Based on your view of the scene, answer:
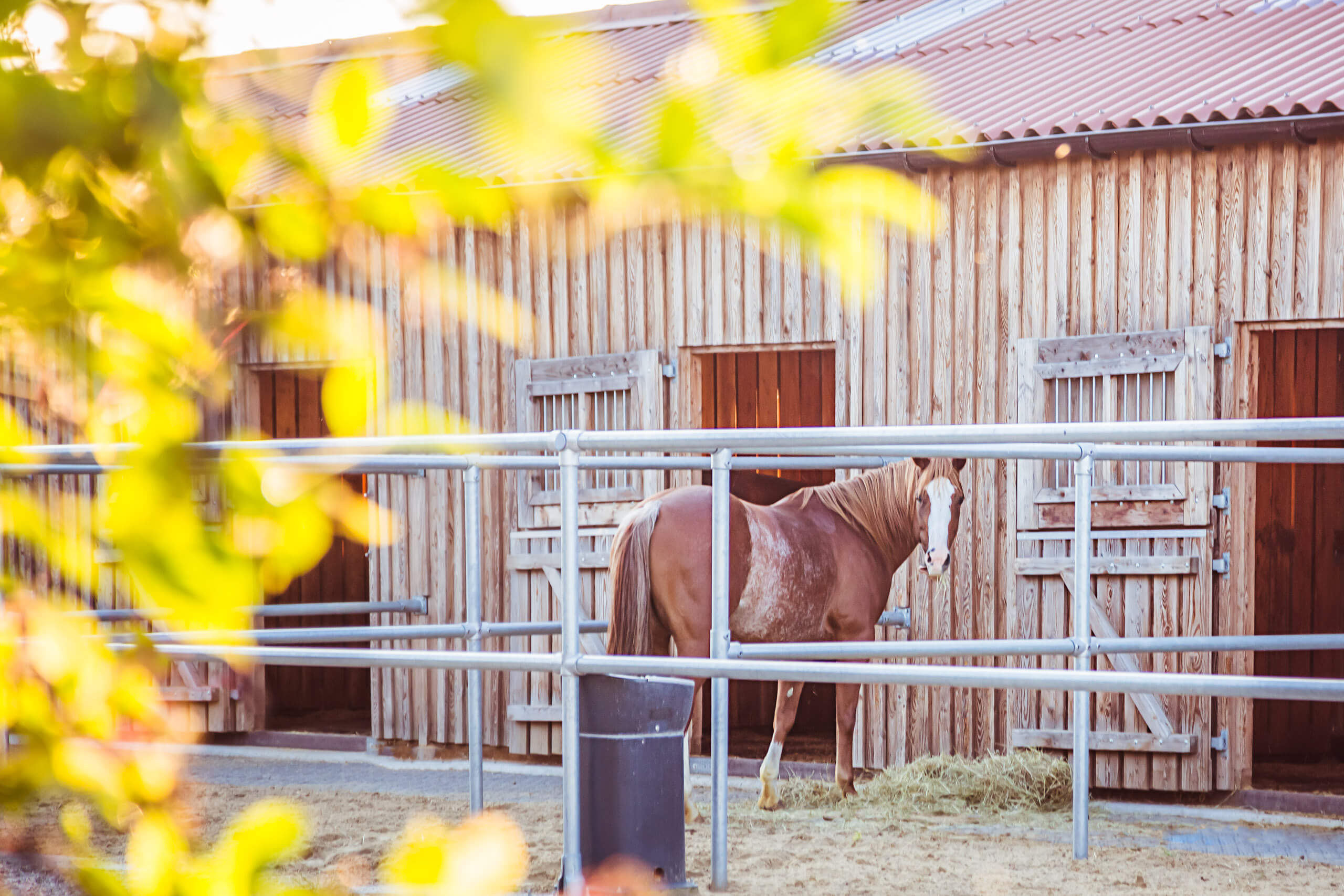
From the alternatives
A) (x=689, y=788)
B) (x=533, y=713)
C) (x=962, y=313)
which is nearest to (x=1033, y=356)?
(x=962, y=313)

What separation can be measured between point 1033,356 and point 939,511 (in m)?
1.28

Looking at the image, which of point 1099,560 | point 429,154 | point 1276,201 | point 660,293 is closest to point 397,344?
point 660,293

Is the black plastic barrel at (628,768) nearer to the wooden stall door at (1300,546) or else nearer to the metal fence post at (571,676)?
the metal fence post at (571,676)

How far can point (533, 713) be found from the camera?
7.26 metres

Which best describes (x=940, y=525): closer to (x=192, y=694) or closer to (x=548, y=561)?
(x=548, y=561)

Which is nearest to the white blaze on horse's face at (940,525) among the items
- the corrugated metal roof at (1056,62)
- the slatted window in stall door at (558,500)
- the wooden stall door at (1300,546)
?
the corrugated metal roof at (1056,62)

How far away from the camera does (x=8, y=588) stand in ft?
2.48

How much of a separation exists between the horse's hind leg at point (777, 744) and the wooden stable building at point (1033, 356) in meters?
0.88

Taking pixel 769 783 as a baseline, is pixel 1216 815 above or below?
below

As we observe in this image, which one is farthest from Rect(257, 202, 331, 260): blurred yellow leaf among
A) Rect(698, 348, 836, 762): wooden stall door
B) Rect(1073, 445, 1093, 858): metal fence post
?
Rect(698, 348, 836, 762): wooden stall door

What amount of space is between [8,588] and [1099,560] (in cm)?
590

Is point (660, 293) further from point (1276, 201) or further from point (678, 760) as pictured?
point (678, 760)

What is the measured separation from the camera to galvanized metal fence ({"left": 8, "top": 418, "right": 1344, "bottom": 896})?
2508 millimetres

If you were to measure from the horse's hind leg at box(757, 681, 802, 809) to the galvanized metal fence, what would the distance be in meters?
0.50
